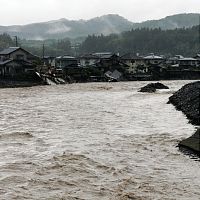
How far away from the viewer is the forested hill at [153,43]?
420 feet

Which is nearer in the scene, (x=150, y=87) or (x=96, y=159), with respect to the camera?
(x=96, y=159)

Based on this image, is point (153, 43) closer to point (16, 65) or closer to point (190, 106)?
point (16, 65)

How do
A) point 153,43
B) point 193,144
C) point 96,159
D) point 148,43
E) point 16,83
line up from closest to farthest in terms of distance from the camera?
point 96,159, point 193,144, point 16,83, point 153,43, point 148,43

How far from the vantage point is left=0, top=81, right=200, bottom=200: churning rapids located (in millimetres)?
9383

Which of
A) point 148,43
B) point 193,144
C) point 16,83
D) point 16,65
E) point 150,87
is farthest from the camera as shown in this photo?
point 148,43

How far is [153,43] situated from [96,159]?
12116 centimetres

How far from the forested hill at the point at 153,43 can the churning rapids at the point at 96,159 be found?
4320 inches

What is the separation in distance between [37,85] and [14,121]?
99.5 feet

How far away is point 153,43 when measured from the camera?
130250mm

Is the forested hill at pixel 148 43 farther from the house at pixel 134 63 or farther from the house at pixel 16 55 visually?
the house at pixel 16 55

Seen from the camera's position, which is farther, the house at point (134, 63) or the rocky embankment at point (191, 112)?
the house at point (134, 63)

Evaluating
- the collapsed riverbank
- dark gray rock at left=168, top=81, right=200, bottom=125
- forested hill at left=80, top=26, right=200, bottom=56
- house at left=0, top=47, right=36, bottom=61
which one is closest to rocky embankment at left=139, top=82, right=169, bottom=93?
dark gray rock at left=168, top=81, right=200, bottom=125

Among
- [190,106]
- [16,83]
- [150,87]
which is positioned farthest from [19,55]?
[190,106]

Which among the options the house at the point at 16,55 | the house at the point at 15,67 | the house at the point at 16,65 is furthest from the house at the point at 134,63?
the house at the point at 15,67
